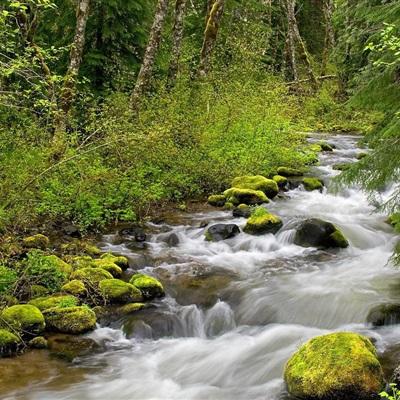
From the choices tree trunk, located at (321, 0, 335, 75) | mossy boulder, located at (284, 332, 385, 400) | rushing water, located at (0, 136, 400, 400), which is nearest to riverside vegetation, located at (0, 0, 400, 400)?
mossy boulder, located at (284, 332, 385, 400)

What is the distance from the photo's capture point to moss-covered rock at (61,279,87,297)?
316 inches

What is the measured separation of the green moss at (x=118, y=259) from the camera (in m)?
9.41

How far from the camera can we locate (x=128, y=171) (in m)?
11.8

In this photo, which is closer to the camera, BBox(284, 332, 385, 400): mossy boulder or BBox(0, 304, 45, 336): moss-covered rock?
BBox(284, 332, 385, 400): mossy boulder

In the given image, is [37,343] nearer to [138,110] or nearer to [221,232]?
[221,232]

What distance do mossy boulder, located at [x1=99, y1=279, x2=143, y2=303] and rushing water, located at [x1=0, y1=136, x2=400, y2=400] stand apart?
368 millimetres

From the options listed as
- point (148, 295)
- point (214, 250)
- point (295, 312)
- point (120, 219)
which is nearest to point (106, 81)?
point (120, 219)

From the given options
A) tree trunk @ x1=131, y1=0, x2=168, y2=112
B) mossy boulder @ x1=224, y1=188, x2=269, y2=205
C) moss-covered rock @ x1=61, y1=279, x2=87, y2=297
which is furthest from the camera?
tree trunk @ x1=131, y1=0, x2=168, y2=112

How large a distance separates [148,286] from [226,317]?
1373mm

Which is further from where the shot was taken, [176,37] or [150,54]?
[176,37]

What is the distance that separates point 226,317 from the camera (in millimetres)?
8148

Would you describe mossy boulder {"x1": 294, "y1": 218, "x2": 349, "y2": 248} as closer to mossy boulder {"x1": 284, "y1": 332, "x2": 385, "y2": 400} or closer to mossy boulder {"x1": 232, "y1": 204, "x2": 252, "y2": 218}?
mossy boulder {"x1": 232, "y1": 204, "x2": 252, "y2": 218}

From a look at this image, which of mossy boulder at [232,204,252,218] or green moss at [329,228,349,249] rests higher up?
mossy boulder at [232,204,252,218]

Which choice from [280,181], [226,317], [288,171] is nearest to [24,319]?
[226,317]
